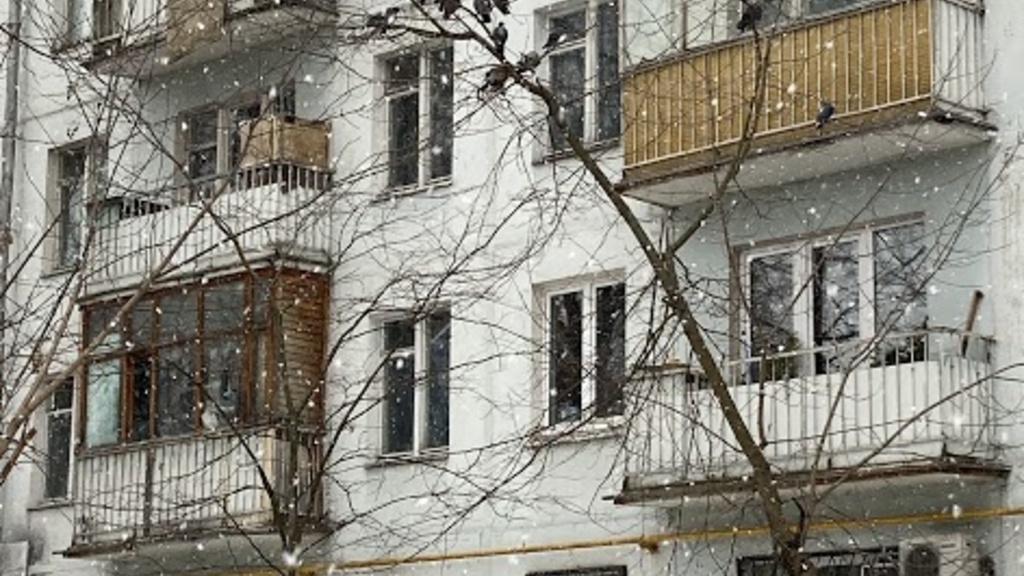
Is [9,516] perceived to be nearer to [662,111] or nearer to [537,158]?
[537,158]

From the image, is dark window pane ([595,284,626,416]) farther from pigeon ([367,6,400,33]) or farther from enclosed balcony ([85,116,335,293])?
pigeon ([367,6,400,33])

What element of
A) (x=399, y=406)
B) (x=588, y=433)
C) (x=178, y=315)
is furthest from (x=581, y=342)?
(x=178, y=315)

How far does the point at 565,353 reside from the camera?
20516 mm

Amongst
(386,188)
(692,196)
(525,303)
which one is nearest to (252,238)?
(386,188)

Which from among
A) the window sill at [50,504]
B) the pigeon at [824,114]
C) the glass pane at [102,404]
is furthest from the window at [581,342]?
the window sill at [50,504]

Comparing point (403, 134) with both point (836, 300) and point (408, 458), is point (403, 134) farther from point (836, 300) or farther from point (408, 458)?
point (836, 300)

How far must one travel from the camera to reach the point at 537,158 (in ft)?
68.3

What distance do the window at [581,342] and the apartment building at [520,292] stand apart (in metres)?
0.04

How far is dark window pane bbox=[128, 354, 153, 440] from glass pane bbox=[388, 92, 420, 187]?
3143mm

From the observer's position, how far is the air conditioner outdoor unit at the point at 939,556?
56.3 feet

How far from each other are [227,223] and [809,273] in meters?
6.19

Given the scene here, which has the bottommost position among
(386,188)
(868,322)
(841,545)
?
(841,545)

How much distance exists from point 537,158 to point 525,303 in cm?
122

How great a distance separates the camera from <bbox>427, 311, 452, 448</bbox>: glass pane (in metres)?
21.7
